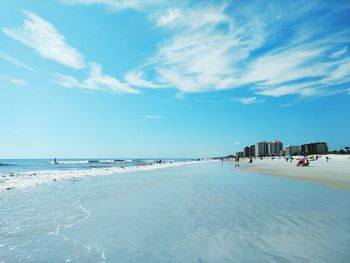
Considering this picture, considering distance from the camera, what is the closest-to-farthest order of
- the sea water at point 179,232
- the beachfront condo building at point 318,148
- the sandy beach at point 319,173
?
the sea water at point 179,232
the sandy beach at point 319,173
the beachfront condo building at point 318,148

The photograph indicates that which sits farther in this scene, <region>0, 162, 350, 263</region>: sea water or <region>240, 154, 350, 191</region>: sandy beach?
<region>240, 154, 350, 191</region>: sandy beach

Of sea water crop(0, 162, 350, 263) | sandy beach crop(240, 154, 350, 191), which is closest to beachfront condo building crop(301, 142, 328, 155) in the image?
sandy beach crop(240, 154, 350, 191)

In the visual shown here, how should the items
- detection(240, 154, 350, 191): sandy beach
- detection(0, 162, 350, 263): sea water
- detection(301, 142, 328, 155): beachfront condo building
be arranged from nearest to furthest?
1. detection(0, 162, 350, 263): sea water
2. detection(240, 154, 350, 191): sandy beach
3. detection(301, 142, 328, 155): beachfront condo building

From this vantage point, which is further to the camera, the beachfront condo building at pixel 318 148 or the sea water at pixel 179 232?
the beachfront condo building at pixel 318 148

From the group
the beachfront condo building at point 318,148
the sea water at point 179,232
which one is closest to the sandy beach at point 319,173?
the sea water at point 179,232

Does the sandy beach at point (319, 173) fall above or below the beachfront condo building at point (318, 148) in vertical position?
below

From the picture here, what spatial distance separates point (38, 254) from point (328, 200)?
37.0 feet

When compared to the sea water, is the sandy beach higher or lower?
higher

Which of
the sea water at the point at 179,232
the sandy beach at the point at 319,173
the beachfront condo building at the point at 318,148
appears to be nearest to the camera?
the sea water at the point at 179,232

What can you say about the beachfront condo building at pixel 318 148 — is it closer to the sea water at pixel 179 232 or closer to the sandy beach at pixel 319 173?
the sandy beach at pixel 319 173

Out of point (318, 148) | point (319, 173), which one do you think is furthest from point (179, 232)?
point (318, 148)

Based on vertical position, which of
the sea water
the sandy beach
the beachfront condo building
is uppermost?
the beachfront condo building

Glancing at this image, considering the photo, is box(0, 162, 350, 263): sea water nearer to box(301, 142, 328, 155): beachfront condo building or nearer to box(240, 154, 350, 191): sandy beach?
box(240, 154, 350, 191): sandy beach

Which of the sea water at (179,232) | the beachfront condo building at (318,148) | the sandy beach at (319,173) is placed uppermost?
the beachfront condo building at (318,148)
